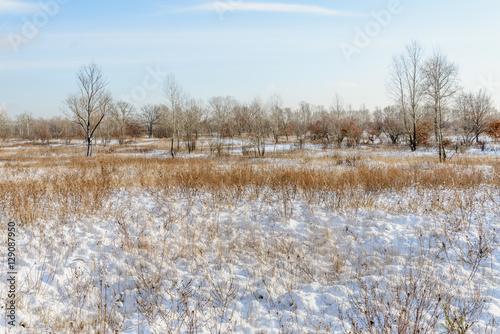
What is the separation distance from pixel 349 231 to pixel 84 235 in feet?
18.4

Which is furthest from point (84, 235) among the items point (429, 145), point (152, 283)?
point (429, 145)

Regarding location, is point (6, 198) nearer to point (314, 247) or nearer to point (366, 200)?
point (314, 247)

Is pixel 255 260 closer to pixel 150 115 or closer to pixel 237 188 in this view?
pixel 237 188

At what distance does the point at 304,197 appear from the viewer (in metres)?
7.54

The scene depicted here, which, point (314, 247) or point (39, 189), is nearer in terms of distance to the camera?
point (314, 247)

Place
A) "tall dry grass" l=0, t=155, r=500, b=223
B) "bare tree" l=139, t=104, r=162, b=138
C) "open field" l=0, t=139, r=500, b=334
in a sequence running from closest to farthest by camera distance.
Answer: "open field" l=0, t=139, r=500, b=334 → "tall dry grass" l=0, t=155, r=500, b=223 → "bare tree" l=139, t=104, r=162, b=138

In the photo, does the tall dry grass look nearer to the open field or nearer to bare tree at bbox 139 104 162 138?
the open field

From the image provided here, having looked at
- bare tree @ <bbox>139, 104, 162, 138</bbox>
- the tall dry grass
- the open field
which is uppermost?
bare tree @ <bbox>139, 104, 162, 138</bbox>

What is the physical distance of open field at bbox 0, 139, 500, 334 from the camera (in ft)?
10.3

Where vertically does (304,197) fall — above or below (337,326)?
above

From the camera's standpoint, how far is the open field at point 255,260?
10.3ft

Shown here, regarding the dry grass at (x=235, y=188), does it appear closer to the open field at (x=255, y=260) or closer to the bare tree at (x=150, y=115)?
the open field at (x=255, y=260)

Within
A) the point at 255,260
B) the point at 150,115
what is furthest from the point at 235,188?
the point at 150,115

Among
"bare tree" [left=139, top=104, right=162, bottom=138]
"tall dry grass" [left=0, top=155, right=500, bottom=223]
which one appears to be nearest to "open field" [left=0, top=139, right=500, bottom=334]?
"tall dry grass" [left=0, top=155, right=500, bottom=223]
